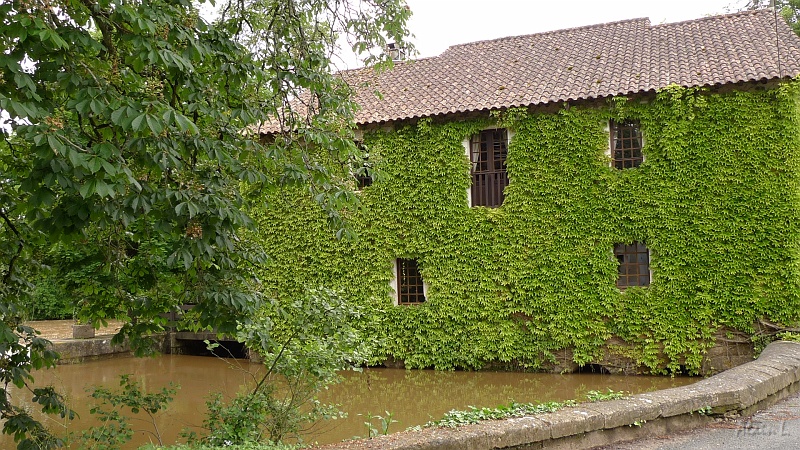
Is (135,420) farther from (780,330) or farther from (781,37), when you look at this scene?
(781,37)

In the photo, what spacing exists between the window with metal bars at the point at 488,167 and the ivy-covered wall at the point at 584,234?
29 cm

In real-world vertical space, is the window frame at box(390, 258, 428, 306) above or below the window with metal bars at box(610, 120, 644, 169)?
below

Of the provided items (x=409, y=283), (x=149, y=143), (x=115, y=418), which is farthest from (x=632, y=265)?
(x=149, y=143)

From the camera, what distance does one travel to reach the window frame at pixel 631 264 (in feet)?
39.1

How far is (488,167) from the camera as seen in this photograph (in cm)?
1301

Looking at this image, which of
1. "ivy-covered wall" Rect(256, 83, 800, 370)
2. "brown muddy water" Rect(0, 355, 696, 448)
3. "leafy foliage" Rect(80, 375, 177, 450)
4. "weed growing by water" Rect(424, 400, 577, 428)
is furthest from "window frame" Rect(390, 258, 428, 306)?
"weed growing by water" Rect(424, 400, 577, 428)

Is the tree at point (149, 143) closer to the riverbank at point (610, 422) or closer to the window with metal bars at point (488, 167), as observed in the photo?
the riverbank at point (610, 422)

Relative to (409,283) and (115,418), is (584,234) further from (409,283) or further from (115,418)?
(115,418)

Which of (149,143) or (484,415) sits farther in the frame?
(484,415)

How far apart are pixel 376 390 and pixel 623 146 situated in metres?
6.73

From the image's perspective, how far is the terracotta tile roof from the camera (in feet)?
38.2

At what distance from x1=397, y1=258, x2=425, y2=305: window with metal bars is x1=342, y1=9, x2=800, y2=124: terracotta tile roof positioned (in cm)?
326

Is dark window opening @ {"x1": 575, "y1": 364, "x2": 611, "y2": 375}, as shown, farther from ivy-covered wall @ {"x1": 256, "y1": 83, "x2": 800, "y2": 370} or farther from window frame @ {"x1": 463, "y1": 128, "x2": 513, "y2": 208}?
window frame @ {"x1": 463, "y1": 128, "x2": 513, "y2": 208}

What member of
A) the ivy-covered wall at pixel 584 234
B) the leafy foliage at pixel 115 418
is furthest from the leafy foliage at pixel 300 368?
the ivy-covered wall at pixel 584 234
